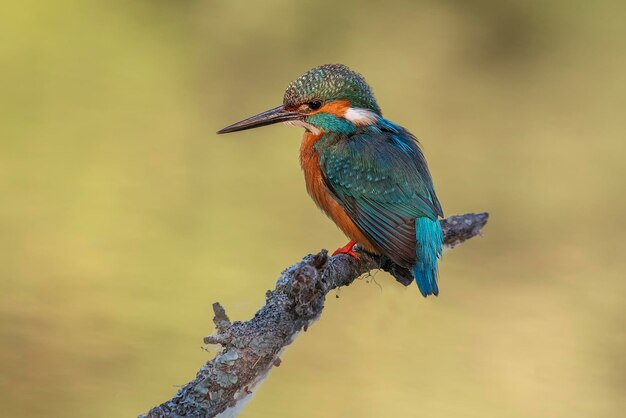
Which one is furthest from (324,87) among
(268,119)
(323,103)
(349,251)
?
(349,251)

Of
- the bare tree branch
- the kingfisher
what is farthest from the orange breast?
the bare tree branch

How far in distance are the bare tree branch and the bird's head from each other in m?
0.80

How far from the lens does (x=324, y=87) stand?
10.4 ft

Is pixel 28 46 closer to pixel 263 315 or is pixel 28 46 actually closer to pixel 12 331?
pixel 12 331

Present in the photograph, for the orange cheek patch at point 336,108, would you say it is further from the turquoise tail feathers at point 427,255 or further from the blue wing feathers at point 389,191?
the turquoise tail feathers at point 427,255

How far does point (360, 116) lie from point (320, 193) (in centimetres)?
27

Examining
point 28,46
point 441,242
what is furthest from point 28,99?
point 441,242

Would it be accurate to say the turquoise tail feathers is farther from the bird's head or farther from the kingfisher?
the bird's head

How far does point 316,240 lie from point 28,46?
2.13 m

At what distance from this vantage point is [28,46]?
5.56 metres

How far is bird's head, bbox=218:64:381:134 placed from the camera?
318cm

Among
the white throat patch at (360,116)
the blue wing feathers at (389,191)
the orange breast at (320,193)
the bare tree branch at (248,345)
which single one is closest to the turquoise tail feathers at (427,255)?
the blue wing feathers at (389,191)

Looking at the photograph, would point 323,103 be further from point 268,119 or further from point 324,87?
point 268,119

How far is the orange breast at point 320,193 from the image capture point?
10.3 feet
